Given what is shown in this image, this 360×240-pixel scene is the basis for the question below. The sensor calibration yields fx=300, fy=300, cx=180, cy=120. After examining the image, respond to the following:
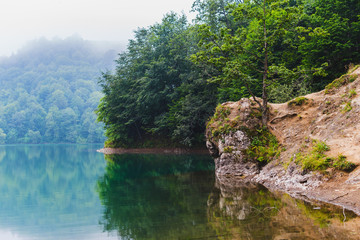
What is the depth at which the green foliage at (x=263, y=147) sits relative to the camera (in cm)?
1379

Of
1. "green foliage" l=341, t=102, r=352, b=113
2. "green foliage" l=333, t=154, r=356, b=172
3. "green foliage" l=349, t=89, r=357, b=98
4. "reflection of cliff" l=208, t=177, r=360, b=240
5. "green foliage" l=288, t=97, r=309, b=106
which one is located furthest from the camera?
"green foliage" l=288, t=97, r=309, b=106

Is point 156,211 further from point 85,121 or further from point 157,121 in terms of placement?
point 85,121

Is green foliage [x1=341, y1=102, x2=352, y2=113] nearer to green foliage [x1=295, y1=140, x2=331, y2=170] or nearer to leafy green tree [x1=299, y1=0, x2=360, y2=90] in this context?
green foliage [x1=295, y1=140, x2=331, y2=170]

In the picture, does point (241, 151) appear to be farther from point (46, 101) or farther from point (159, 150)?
point (46, 101)

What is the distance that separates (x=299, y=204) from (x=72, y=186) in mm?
11044

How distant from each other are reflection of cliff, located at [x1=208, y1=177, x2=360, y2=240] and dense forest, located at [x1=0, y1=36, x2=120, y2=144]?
94264 millimetres

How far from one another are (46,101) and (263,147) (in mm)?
124448

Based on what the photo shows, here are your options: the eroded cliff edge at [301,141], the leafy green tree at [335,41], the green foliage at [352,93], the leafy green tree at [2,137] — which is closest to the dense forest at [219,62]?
the leafy green tree at [335,41]

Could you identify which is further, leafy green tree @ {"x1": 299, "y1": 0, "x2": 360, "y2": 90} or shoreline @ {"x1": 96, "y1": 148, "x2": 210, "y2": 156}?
shoreline @ {"x1": 96, "y1": 148, "x2": 210, "y2": 156}

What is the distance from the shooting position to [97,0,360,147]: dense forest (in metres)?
15.7

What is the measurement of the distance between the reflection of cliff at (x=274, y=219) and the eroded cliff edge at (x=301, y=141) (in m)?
0.80

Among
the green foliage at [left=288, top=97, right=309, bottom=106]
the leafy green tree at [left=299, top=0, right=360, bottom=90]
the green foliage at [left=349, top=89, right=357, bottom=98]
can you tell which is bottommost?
the green foliage at [left=288, top=97, right=309, bottom=106]

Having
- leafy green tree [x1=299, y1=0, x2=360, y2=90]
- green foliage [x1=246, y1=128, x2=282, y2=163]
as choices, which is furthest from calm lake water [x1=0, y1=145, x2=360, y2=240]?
leafy green tree [x1=299, y1=0, x2=360, y2=90]

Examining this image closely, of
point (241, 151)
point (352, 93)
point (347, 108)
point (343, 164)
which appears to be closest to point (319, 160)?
point (343, 164)
